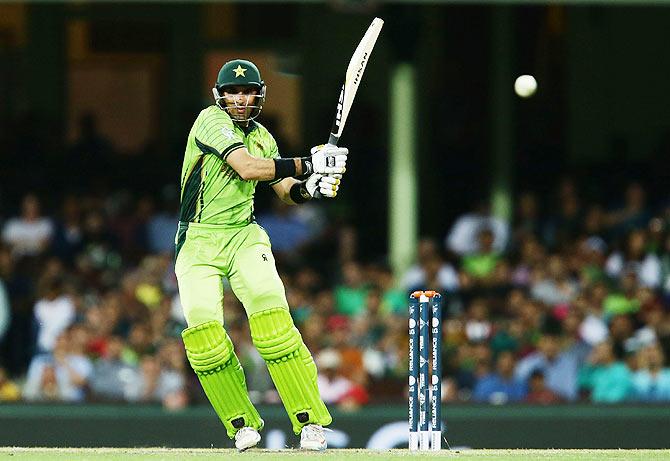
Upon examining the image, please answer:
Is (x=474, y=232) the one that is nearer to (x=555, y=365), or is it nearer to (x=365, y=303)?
(x=365, y=303)

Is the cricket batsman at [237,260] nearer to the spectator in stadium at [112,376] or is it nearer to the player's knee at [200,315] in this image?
the player's knee at [200,315]

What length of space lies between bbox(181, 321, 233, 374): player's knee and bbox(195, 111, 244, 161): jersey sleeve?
841 mm

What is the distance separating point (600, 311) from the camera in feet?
43.1

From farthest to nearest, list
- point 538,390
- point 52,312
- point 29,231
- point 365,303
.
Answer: point 29,231 → point 365,303 → point 52,312 → point 538,390

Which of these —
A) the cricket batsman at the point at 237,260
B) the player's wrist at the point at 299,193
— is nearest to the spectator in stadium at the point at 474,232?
the player's wrist at the point at 299,193

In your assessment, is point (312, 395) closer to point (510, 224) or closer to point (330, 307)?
point (330, 307)

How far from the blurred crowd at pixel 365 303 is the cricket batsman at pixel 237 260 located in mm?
3500

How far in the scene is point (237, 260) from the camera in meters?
8.17

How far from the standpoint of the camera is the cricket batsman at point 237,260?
8.06 m

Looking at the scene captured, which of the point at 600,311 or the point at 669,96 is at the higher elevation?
the point at 669,96

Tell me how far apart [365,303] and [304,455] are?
223 inches

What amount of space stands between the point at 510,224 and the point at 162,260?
3.25m

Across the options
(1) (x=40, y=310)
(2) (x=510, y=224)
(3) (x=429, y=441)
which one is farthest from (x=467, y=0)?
(3) (x=429, y=441)

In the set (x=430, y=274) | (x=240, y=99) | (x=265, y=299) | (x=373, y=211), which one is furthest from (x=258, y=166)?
(x=373, y=211)
